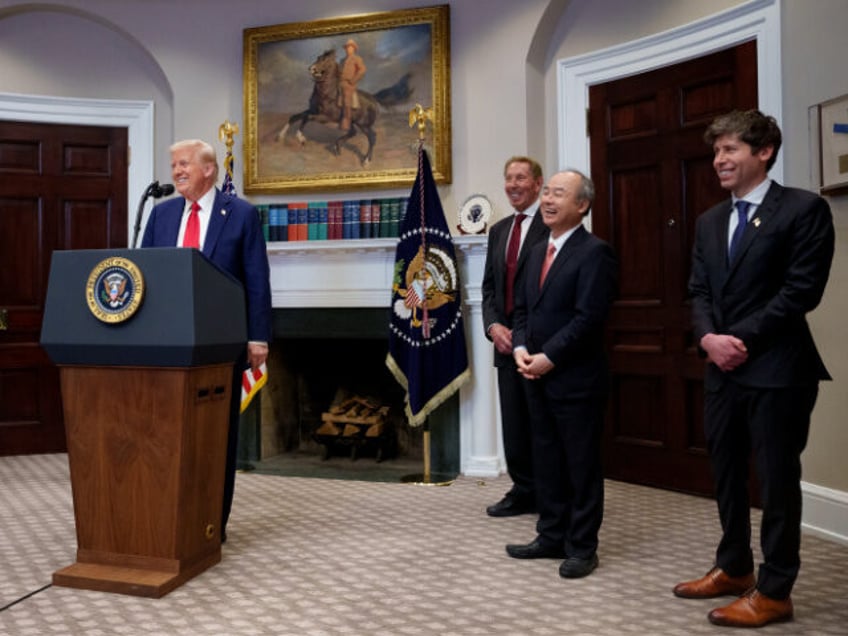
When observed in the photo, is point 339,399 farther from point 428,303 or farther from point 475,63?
point 475,63

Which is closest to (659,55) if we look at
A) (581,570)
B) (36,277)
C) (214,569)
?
(581,570)

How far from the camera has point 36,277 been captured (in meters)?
5.38

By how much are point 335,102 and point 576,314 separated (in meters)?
2.94

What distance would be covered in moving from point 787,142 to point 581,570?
2105mm

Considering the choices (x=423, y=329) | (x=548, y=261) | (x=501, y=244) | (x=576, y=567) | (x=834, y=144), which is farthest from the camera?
(x=423, y=329)

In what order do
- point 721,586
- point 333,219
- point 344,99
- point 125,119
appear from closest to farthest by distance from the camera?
1. point 721,586
2. point 333,219
3. point 344,99
4. point 125,119

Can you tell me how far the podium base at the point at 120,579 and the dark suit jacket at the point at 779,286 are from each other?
1.82m

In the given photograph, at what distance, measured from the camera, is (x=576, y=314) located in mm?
2684

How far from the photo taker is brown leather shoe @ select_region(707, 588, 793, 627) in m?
2.19

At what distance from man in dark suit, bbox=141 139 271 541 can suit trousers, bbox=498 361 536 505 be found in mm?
1123

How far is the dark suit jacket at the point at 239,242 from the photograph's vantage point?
3.03 m

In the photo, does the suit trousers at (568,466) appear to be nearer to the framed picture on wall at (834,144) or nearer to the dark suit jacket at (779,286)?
the dark suit jacket at (779,286)

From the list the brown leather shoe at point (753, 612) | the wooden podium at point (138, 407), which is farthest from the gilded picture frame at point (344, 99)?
the brown leather shoe at point (753, 612)

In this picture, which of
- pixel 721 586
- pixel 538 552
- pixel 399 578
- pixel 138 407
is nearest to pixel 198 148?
pixel 138 407
